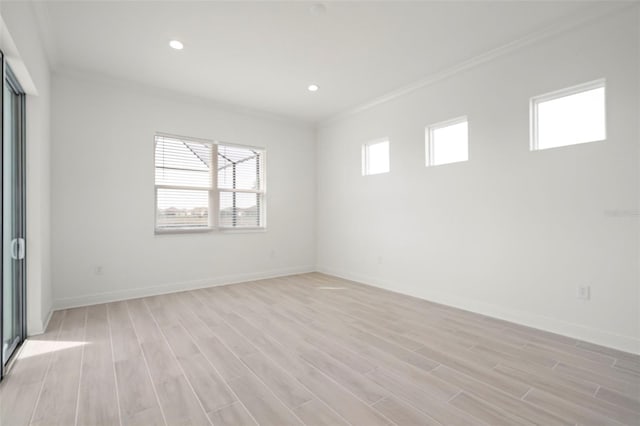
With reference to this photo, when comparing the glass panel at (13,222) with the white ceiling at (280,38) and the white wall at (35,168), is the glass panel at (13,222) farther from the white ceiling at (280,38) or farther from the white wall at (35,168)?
the white ceiling at (280,38)

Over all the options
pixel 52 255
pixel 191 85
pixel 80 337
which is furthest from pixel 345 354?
pixel 191 85

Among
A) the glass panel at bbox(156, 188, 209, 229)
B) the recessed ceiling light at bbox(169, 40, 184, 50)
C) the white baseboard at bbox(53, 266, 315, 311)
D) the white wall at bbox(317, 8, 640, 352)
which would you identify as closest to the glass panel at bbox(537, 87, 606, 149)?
the white wall at bbox(317, 8, 640, 352)

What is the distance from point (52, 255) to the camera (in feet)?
11.8

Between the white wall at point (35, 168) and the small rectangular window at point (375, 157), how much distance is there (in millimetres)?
4122

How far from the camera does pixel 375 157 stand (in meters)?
5.05

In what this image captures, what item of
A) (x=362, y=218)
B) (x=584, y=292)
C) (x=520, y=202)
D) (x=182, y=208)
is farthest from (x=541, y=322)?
(x=182, y=208)

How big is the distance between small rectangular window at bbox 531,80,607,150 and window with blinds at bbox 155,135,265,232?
4.11 meters

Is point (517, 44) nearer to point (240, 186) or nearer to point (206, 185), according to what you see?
point (240, 186)

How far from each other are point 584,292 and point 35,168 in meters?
5.27

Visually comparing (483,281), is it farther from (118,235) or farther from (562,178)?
(118,235)

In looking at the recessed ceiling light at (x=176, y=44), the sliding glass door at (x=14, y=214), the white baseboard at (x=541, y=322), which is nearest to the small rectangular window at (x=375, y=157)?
the white baseboard at (x=541, y=322)

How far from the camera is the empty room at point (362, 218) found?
2.00 m

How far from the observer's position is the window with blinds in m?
4.45

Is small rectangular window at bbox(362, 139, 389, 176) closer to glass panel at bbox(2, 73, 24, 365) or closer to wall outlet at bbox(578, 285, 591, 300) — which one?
wall outlet at bbox(578, 285, 591, 300)
